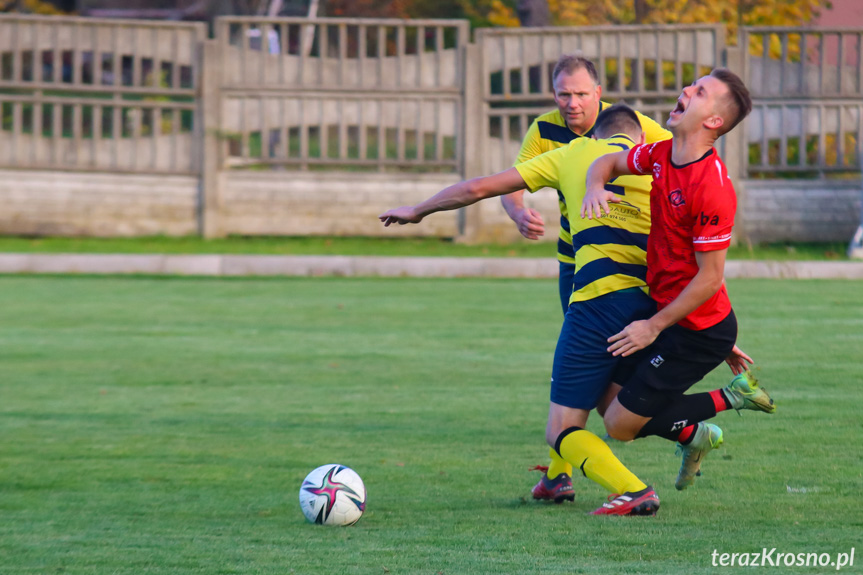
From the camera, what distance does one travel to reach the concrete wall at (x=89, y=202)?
1733 centimetres

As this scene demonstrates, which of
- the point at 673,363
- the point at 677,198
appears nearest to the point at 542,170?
the point at 677,198

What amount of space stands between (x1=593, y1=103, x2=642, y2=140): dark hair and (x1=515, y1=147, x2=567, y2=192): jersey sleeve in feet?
0.84

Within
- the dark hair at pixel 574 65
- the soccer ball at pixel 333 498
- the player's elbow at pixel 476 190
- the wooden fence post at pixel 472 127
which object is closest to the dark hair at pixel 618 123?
the dark hair at pixel 574 65

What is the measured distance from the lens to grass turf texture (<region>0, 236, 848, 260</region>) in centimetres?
1630

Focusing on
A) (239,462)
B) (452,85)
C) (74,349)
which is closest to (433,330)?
(74,349)

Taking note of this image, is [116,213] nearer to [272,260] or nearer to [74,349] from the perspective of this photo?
[272,260]

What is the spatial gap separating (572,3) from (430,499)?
22.1 m

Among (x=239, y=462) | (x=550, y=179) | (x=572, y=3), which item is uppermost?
(x=572, y=3)

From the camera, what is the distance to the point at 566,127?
19.8 ft

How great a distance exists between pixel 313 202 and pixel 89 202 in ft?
11.2

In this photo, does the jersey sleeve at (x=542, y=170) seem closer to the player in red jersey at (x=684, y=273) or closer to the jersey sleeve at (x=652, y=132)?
the player in red jersey at (x=684, y=273)

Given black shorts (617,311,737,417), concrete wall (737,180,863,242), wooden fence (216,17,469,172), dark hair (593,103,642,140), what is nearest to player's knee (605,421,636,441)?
black shorts (617,311,737,417)

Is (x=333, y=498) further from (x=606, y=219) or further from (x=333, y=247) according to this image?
(x=333, y=247)

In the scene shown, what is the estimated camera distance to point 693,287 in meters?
4.41
